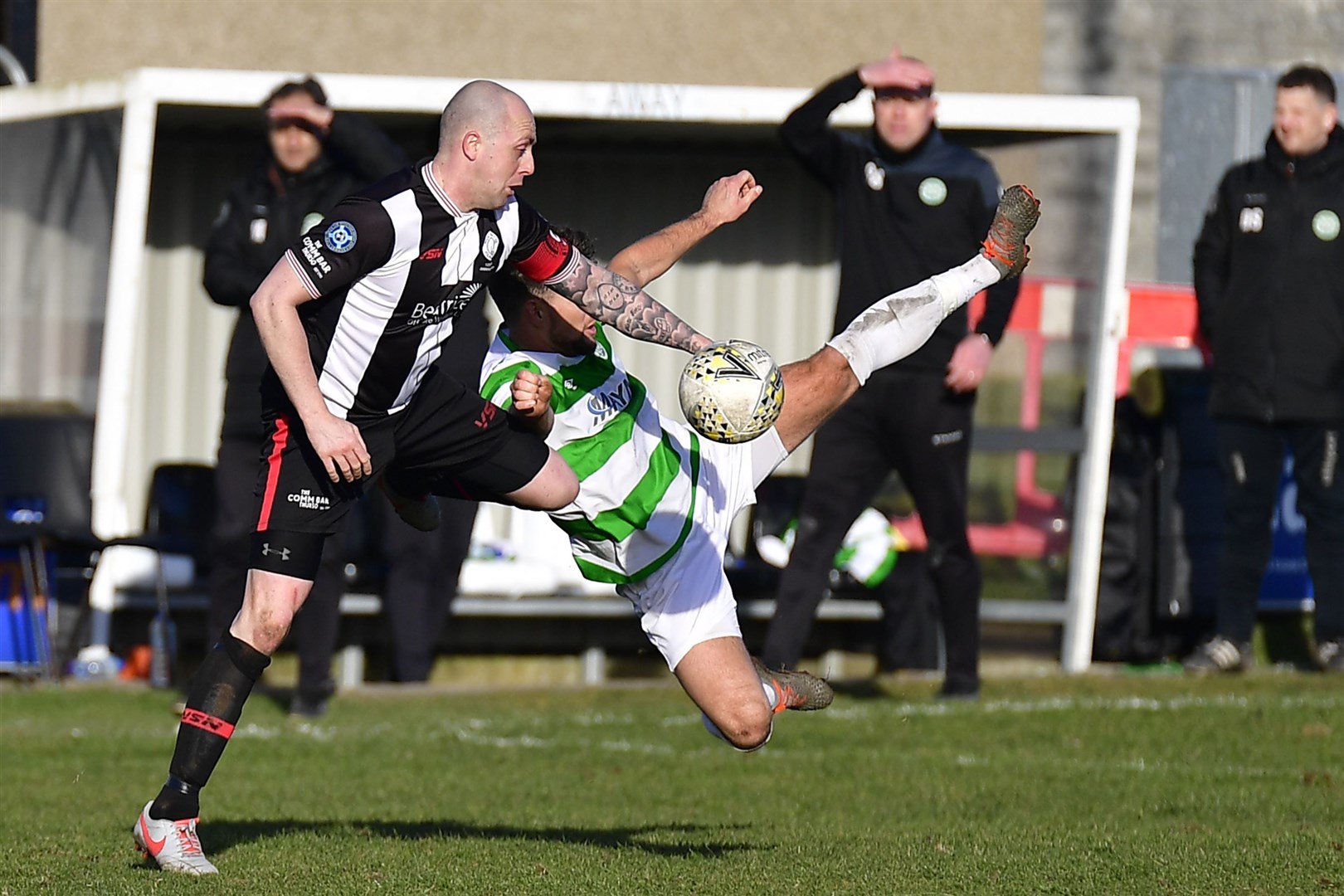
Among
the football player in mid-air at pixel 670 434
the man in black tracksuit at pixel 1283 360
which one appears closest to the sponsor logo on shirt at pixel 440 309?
the football player in mid-air at pixel 670 434

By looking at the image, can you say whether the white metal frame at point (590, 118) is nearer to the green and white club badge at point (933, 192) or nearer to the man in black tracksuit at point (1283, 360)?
the man in black tracksuit at point (1283, 360)

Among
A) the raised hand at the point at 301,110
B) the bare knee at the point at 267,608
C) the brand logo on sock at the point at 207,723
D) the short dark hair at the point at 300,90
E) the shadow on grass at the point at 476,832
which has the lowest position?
the shadow on grass at the point at 476,832

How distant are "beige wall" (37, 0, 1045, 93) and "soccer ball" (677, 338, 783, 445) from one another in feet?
25.1

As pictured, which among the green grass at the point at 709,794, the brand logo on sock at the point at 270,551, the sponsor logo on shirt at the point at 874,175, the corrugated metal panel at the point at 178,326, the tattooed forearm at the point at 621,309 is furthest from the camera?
the corrugated metal panel at the point at 178,326

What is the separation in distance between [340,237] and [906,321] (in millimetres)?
1894

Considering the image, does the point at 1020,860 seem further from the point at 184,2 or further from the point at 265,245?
the point at 184,2

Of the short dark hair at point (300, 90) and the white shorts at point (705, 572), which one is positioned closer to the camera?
the white shorts at point (705, 572)

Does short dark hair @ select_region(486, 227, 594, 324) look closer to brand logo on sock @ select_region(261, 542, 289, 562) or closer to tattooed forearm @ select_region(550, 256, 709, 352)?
tattooed forearm @ select_region(550, 256, 709, 352)

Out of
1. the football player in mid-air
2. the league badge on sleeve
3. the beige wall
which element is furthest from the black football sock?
the beige wall

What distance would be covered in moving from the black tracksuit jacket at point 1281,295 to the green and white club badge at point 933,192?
5.72ft

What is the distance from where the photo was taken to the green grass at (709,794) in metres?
5.87

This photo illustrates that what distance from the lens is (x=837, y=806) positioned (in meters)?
7.45

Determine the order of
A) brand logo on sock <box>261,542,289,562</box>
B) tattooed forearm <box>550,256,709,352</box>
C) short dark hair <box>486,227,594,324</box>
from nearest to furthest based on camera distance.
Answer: brand logo on sock <box>261,542,289,562</box> → tattooed forearm <box>550,256,709,352</box> → short dark hair <box>486,227,594,324</box>

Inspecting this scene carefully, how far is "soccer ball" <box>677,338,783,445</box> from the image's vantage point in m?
5.92
